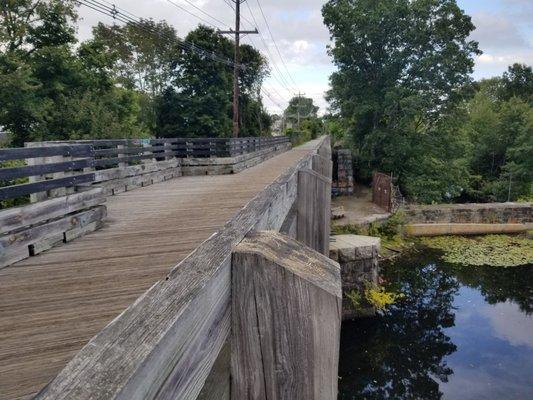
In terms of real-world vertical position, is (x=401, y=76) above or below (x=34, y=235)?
above

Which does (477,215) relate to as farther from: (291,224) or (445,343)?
(291,224)

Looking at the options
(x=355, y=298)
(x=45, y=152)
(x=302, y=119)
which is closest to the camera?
(x=45, y=152)

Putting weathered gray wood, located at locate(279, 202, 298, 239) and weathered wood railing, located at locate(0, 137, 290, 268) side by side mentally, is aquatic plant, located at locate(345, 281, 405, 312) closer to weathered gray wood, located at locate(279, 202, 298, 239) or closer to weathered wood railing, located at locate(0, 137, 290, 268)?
weathered gray wood, located at locate(279, 202, 298, 239)

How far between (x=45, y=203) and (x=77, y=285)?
1.66m

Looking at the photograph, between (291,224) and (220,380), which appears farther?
(291,224)

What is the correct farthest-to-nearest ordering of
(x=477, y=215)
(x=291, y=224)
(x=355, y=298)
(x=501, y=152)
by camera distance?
(x=501, y=152) < (x=477, y=215) < (x=355, y=298) < (x=291, y=224)

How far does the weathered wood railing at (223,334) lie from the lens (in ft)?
3.19

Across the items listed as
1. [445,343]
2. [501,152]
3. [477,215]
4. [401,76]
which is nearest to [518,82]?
[501,152]

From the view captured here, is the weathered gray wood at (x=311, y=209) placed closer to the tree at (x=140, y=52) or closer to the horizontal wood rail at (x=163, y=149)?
the horizontal wood rail at (x=163, y=149)

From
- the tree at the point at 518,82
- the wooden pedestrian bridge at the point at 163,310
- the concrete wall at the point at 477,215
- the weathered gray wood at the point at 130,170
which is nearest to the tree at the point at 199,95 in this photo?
the concrete wall at the point at 477,215

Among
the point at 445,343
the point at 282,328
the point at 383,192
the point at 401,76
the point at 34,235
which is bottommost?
the point at 445,343

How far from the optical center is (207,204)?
6219 mm

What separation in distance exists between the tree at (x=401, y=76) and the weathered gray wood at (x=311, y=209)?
72.0ft

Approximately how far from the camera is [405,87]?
86.1ft
